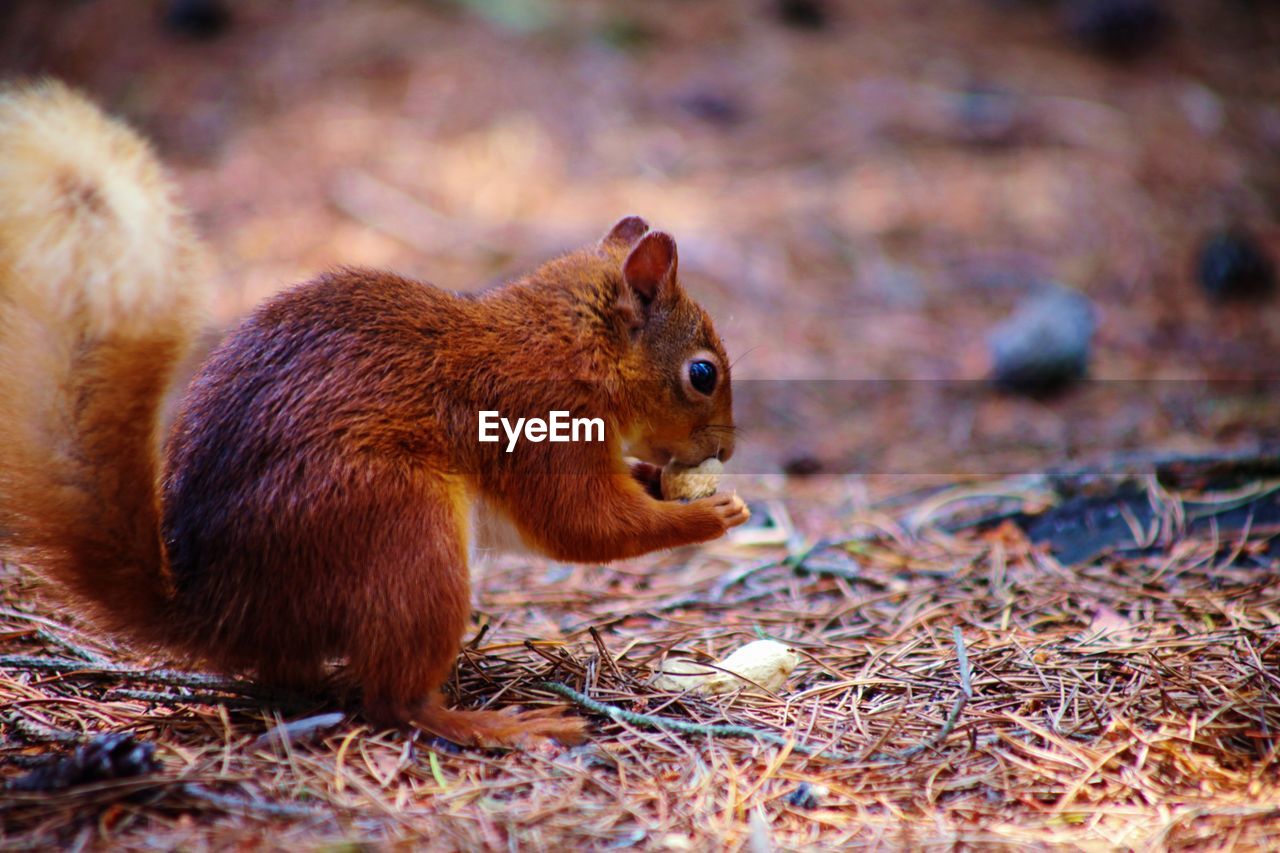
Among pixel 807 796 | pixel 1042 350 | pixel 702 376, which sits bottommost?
pixel 807 796

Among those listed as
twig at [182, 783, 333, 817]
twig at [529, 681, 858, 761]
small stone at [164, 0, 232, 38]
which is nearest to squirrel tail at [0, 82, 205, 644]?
twig at [182, 783, 333, 817]

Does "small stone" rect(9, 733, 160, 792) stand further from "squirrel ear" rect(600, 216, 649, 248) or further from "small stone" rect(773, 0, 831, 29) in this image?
"small stone" rect(773, 0, 831, 29)

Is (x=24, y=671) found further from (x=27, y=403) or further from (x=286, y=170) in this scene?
(x=286, y=170)


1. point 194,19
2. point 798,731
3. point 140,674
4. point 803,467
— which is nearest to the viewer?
point 798,731

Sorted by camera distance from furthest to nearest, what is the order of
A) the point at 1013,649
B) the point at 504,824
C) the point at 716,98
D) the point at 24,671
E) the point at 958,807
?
the point at 716,98
the point at 1013,649
the point at 24,671
the point at 958,807
the point at 504,824

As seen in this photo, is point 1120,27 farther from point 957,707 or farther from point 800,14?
point 957,707

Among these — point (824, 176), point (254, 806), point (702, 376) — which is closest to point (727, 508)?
point (702, 376)

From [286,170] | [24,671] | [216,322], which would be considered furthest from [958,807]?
[286,170]
